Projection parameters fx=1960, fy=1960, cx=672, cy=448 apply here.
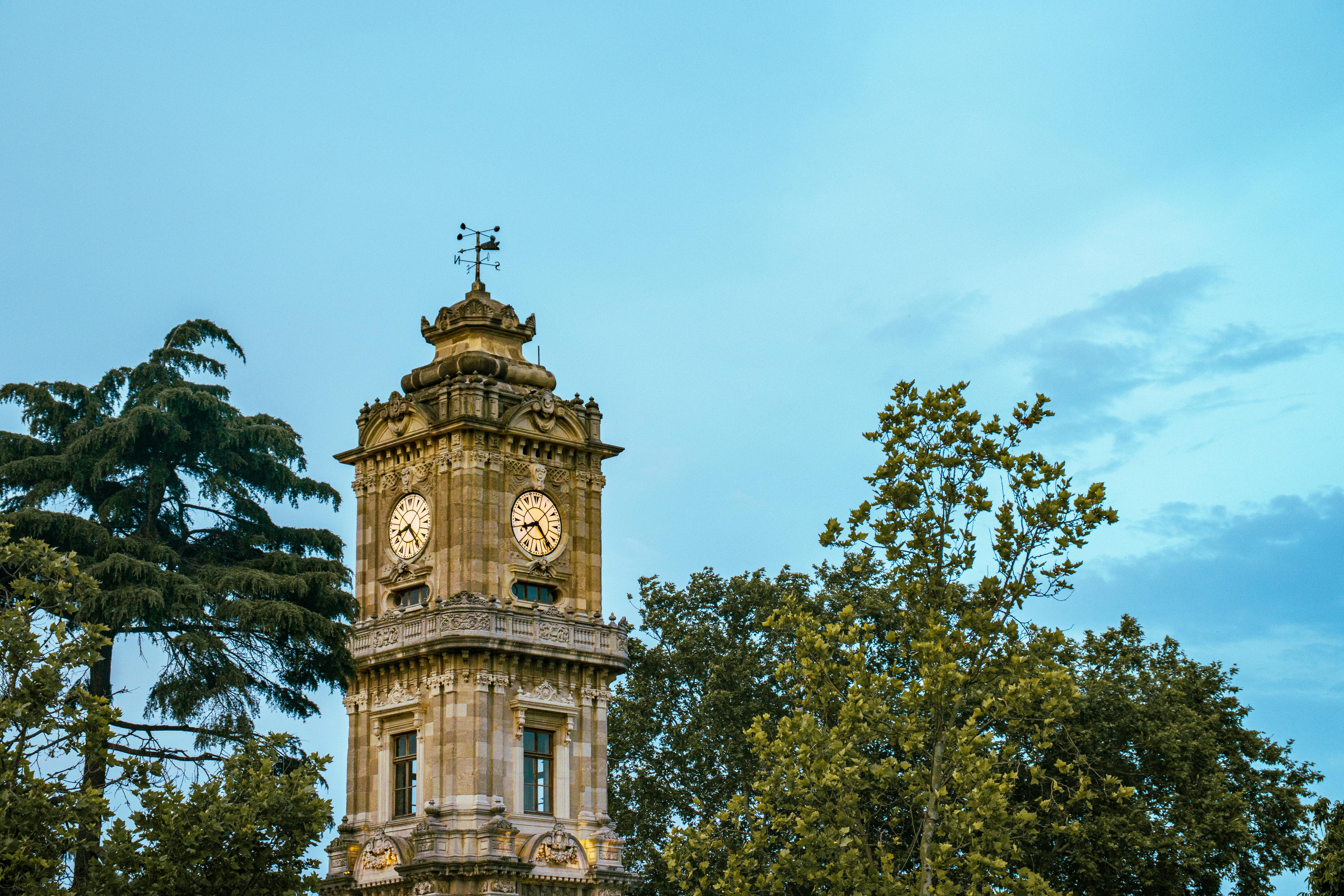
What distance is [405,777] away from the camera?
5403 cm

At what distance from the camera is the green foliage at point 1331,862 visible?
149ft

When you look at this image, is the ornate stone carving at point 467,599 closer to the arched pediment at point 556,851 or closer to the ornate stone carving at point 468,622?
the ornate stone carving at point 468,622

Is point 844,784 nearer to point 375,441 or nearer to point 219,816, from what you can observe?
point 219,816

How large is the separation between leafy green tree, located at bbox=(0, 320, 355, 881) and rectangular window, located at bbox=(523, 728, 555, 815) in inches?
402

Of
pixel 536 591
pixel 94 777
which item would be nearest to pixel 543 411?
pixel 536 591

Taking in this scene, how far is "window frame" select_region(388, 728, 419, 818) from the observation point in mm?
53562

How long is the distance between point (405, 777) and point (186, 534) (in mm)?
12970

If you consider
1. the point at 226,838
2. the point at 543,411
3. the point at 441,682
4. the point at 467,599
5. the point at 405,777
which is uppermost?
the point at 543,411

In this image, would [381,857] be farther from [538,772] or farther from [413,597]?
[413,597]

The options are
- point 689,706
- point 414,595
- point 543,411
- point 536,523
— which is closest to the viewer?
point 414,595

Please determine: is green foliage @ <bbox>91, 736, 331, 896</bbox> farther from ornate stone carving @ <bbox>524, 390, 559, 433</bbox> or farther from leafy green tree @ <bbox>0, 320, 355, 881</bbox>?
ornate stone carving @ <bbox>524, 390, 559, 433</bbox>

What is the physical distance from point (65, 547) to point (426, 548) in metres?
15.3

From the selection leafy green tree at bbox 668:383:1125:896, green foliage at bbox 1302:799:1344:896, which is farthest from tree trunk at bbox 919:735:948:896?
green foliage at bbox 1302:799:1344:896

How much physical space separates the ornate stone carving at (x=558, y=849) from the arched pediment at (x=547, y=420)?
36.1 ft
